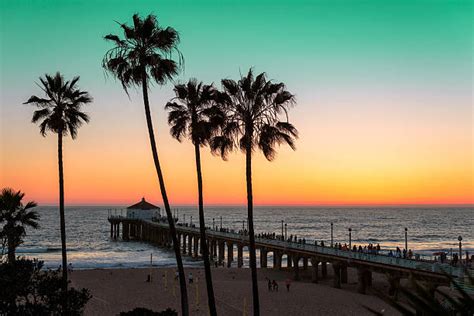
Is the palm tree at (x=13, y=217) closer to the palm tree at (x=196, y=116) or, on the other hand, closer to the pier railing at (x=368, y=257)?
the palm tree at (x=196, y=116)

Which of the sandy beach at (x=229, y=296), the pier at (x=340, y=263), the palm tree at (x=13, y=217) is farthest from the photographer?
the sandy beach at (x=229, y=296)

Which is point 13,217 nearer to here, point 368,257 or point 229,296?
point 229,296

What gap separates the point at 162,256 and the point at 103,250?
16177 millimetres

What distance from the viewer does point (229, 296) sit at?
3447 cm

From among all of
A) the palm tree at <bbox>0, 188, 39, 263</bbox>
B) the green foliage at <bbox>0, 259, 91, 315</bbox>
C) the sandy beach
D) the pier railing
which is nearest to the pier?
the pier railing

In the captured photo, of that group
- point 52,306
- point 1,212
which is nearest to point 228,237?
point 1,212

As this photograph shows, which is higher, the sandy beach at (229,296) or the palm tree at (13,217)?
the palm tree at (13,217)

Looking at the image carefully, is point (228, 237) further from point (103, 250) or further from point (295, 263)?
Answer: point (103, 250)

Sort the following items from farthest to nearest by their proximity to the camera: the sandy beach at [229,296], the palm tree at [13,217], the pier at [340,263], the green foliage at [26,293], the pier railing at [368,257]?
the sandy beach at [229,296], the pier at [340,263], the pier railing at [368,257], the palm tree at [13,217], the green foliage at [26,293]

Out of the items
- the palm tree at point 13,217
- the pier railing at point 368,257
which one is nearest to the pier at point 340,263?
the pier railing at point 368,257

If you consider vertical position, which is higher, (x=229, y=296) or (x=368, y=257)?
(x=368, y=257)

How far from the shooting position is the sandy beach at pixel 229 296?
30203mm

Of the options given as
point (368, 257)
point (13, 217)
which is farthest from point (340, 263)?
point (13, 217)

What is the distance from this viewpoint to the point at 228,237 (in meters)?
62.6
